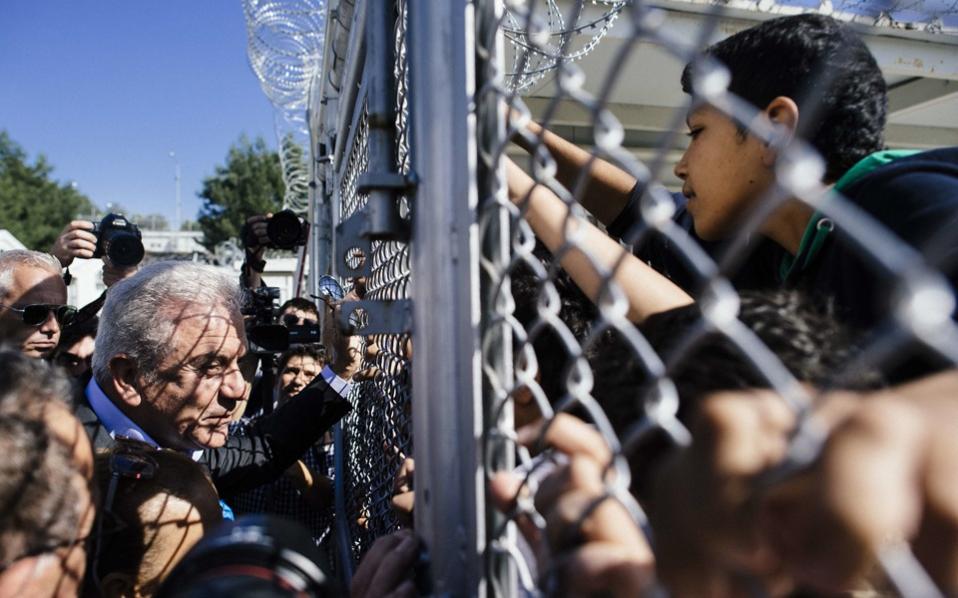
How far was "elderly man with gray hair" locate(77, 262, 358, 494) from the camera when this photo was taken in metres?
1.91

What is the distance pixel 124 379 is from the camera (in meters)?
1.91

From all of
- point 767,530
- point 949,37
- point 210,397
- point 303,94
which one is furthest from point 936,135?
point 767,530

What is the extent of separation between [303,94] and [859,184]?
19.7 ft

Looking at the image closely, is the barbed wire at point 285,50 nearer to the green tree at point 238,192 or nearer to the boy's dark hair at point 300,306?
the boy's dark hair at point 300,306

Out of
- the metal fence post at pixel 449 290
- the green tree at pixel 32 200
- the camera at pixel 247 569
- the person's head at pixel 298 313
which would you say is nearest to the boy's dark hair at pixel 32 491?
the camera at pixel 247 569

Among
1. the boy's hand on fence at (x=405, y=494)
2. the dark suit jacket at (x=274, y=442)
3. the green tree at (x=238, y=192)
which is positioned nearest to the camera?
the boy's hand on fence at (x=405, y=494)

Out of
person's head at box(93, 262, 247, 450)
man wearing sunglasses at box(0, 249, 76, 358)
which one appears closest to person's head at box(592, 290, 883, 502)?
person's head at box(93, 262, 247, 450)

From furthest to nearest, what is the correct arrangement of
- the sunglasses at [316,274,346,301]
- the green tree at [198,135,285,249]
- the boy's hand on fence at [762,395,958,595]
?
the green tree at [198,135,285,249], the sunglasses at [316,274,346,301], the boy's hand on fence at [762,395,958,595]

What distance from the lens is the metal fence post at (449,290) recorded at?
839 millimetres

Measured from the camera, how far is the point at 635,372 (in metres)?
0.84

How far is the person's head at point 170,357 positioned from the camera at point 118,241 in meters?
1.66

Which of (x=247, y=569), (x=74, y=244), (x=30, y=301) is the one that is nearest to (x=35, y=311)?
(x=30, y=301)

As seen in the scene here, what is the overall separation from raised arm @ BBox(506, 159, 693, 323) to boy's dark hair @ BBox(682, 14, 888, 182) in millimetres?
459

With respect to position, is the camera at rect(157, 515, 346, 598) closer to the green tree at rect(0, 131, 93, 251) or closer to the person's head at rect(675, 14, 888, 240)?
the person's head at rect(675, 14, 888, 240)
